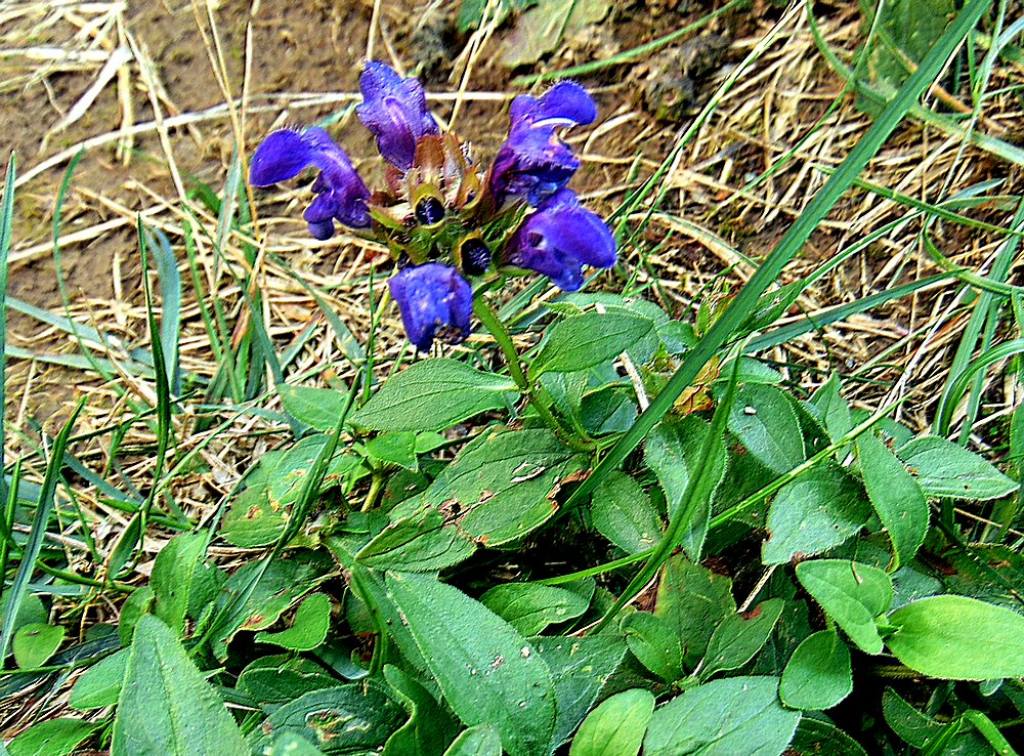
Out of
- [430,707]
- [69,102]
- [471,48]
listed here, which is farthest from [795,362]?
[69,102]

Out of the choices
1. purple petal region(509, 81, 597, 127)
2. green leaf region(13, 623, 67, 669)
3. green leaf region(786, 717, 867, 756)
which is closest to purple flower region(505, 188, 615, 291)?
purple petal region(509, 81, 597, 127)

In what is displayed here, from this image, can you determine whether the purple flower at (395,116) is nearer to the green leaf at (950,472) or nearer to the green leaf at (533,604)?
the green leaf at (533,604)

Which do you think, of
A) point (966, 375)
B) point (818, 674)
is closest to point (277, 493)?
point (818, 674)

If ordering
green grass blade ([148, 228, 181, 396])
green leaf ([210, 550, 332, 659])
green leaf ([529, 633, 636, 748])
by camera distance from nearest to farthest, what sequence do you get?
green leaf ([529, 633, 636, 748]) → green leaf ([210, 550, 332, 659]) → green grass blade ([148, 228, 181, 396])

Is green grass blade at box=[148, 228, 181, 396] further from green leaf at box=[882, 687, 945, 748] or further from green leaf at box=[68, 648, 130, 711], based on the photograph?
green leaf at box=[882, 687, 945, 748]

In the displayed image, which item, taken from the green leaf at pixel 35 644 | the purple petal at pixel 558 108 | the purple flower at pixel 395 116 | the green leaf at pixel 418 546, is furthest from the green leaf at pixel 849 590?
the green leaf at pixel 35 644

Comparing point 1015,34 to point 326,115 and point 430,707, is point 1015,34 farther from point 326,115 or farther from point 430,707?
point 430,707
